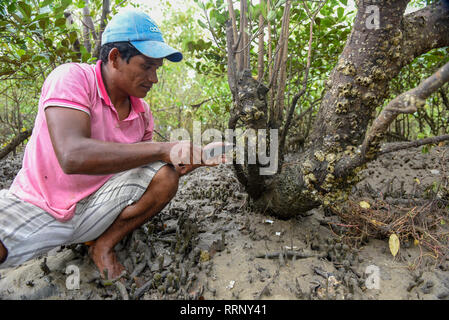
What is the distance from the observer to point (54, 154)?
1.85 meters

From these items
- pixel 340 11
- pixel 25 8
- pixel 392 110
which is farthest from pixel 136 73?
pixel 340 11

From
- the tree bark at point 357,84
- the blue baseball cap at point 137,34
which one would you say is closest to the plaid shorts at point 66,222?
the blue baseball cap at point 137,34

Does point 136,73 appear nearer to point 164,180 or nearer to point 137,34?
point 137,34

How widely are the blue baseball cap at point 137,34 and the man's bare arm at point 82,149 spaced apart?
23.0 inches

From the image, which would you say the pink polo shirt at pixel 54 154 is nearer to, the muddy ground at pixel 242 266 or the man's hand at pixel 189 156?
the muddy ground at pixel 242 266

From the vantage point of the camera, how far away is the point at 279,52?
2.29 m

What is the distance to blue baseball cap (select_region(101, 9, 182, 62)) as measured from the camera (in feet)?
6.26

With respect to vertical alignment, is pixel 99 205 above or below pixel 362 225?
above

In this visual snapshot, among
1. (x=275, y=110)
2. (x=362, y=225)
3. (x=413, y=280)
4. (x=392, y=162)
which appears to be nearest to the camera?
(x=413, y=280)

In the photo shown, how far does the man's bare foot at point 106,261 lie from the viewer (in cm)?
189
